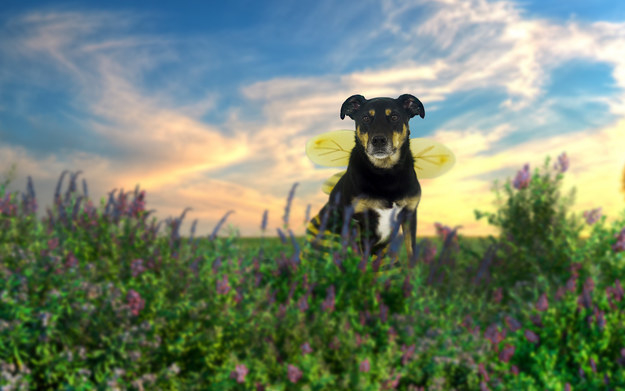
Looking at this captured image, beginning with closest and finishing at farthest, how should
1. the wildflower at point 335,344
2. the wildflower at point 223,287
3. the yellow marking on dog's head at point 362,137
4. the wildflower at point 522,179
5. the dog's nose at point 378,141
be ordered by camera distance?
1. the wildflower at point 335,344
2. the wildflower at point 223,287
3. the dog's nose at point 378,141
4. the yellow marking on dog's head at point 362,137
5. the wildflower at point 522,179

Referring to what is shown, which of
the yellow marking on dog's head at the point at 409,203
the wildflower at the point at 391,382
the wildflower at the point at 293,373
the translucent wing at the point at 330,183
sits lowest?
the wildflower at the point at 391,382

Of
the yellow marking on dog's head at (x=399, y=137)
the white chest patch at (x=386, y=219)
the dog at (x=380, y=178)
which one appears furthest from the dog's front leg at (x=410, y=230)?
the yellow marking on dog's head at (x=399, y=137)

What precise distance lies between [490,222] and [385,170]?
3278 mm

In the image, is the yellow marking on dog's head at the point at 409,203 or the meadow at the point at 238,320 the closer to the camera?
the meadow at the point at 238,320

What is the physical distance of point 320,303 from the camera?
441cm

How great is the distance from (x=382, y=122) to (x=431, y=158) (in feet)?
2.84

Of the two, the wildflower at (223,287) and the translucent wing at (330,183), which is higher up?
the translucent wing at (330,183)

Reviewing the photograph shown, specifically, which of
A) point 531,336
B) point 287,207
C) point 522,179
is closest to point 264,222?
point 287,207

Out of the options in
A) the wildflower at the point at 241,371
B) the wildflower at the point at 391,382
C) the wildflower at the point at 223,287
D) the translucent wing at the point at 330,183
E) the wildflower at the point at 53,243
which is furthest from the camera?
the translucent wing at the point at 330,183

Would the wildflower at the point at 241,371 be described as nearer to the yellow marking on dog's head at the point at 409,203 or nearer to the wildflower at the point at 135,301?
the wildflower at the point at 135,301

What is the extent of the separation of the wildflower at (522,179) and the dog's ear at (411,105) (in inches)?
122

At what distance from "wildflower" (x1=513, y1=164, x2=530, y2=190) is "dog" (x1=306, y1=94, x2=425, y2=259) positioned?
3013mm

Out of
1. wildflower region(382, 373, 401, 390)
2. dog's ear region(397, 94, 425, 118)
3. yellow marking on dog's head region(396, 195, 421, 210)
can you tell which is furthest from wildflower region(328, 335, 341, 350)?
dog's ear region(397, 94, 425, 118)

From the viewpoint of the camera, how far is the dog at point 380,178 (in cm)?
527
